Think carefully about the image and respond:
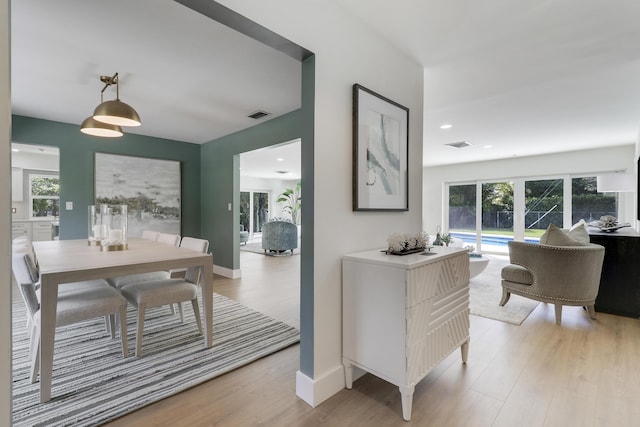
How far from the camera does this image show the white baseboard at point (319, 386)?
166 cm

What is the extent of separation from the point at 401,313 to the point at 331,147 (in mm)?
1015

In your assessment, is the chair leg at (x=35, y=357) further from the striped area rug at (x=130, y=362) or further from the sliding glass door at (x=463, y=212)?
the sliding glass door at (x=463, y=212)

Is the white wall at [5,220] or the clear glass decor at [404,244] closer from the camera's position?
the white wall at [5,220]

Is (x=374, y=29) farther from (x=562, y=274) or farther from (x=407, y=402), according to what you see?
(x=562, y=274)

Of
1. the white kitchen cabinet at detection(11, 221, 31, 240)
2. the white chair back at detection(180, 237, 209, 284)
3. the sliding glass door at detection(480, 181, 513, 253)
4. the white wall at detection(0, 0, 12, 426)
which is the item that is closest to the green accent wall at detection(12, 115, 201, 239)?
the white chair back at detection(180, 237, 209, 284)

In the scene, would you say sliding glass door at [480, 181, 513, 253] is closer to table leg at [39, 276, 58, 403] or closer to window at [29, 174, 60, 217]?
table leg at [39, 276, 58, 403]

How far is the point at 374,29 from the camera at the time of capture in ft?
6.59

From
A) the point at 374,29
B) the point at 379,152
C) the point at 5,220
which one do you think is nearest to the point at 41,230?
the point at 5,220

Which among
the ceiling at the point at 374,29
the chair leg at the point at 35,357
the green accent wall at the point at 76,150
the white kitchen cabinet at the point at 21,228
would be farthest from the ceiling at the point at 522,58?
the white kitchen cabinet at the point at 21,228

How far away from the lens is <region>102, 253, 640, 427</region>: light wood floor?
5.06 ft

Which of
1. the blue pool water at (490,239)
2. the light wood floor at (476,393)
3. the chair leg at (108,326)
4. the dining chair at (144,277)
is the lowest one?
the light wood floor at (476,393)

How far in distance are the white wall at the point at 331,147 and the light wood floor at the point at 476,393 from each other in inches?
7.6

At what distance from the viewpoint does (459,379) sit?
6.23 ft

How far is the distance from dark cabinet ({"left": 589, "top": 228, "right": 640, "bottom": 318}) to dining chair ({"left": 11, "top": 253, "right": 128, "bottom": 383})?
4.52 meters
